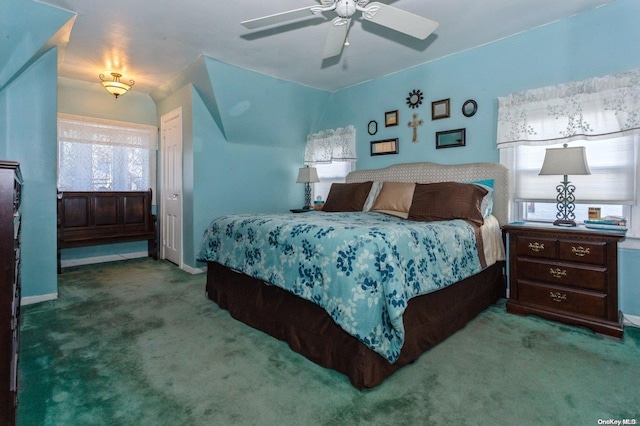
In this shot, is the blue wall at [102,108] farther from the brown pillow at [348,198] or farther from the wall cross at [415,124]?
the wall cross at [415,124]

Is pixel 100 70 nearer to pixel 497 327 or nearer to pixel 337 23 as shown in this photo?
pixel 337 23

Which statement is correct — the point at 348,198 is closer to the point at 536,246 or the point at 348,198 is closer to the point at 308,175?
the point at 308,175

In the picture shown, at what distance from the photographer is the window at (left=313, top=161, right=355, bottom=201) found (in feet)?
15.5

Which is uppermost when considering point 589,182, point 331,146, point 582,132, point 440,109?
point 440,109

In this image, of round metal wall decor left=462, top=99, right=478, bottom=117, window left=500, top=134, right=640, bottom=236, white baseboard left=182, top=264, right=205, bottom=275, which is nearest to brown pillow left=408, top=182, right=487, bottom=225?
window left=500, top=134, right=640, bottom=236

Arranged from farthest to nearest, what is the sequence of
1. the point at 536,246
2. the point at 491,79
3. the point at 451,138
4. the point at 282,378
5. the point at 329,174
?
the point at 329,174, the point at 451,138, the point at 491,79, the point at 536,246, the point at 282,378

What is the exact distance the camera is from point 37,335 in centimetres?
233

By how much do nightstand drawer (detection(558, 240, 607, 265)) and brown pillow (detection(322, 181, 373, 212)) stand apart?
1.84m

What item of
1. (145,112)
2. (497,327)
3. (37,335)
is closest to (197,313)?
(37,335)

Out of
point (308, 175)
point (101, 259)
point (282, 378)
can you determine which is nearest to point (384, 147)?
point (308, 175)

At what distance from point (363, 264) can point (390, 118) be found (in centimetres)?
289

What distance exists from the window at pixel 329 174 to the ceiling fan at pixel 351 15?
2452mm

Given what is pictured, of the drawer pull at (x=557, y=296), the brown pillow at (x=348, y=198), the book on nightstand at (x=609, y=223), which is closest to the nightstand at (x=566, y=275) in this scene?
the drawer pull at (x=557, y=296)

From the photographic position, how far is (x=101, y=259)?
4.75 metres
